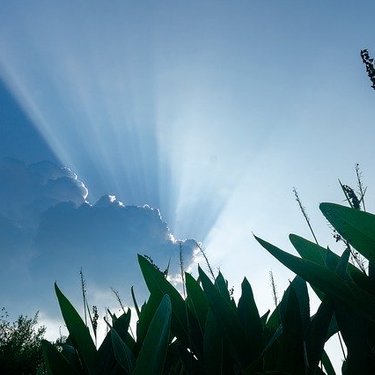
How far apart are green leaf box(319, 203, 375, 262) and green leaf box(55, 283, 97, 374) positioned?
2.16 feet

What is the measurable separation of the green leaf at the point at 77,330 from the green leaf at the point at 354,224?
66 cm

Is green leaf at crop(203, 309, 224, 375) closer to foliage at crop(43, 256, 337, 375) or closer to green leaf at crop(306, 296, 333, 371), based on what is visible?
foliage at crop(43, 256, 337, 375)

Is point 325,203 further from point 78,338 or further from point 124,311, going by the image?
point 124,311

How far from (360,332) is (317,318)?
88mm

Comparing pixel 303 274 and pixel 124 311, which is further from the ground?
pixel 124 311

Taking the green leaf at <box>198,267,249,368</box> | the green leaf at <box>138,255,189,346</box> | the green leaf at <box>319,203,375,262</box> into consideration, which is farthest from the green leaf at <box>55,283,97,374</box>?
the green leaf at <box>319,203,375,262</box>

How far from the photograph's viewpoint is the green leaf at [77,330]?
95cm

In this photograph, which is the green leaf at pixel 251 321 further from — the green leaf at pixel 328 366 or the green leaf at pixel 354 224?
the green leaf at pixel 328 366

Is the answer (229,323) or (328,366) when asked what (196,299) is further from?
(328,366)

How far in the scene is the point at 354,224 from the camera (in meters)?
0.67

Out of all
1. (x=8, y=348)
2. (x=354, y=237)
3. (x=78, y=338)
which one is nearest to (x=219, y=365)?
(x=78, y=338)

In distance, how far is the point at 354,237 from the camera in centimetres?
69

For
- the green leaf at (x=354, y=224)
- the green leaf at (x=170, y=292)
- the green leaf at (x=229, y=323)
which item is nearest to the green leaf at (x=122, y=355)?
the green leaf at (x=170, y=292)

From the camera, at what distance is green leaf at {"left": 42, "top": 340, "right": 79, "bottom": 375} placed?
3.27 ft
